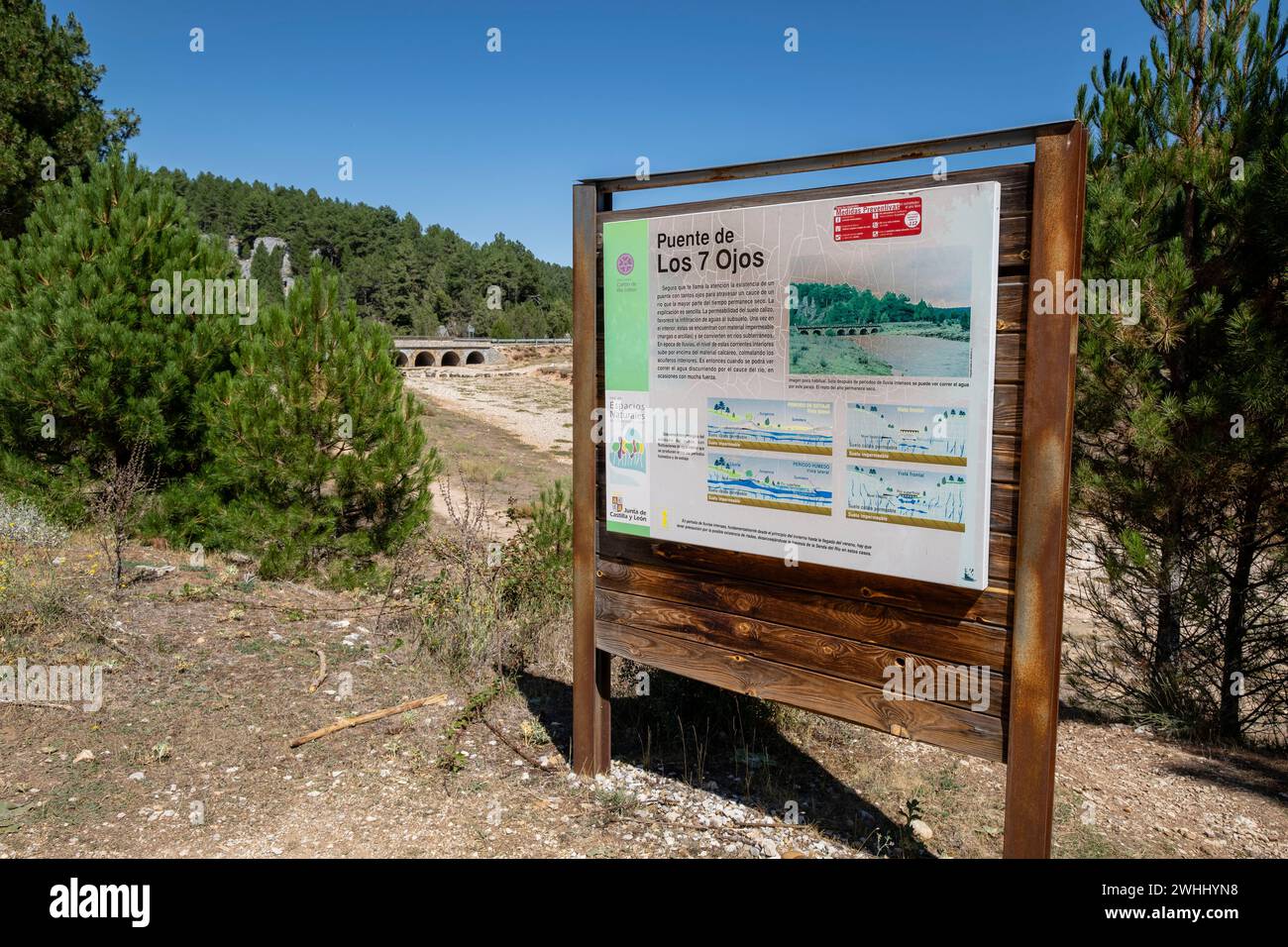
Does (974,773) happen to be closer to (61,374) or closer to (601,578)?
(601,578)

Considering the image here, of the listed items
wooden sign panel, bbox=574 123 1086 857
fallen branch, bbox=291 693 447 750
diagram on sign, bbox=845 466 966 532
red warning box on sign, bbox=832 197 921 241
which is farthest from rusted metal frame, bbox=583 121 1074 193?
fallen branch, bbox=291 693 447 750

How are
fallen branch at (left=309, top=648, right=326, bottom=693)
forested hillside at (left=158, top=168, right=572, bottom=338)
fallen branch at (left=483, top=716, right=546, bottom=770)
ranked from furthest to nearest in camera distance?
Result: forested hillside at (left=158, top=168, right=572, bottom=338), fallen branch at (left=309, top=648, right=326, bottom=693), fallen branch at (left=483, top=716, right=546, bottom=770)

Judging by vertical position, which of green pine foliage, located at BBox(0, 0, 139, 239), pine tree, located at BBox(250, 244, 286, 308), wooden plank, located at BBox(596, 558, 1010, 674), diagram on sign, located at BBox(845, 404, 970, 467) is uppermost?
pine tree, located at BBox(250, 244, 286, 308)

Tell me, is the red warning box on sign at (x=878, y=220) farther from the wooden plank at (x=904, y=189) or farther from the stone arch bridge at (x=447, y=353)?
the stone arch bridge at (x=447, y=353)

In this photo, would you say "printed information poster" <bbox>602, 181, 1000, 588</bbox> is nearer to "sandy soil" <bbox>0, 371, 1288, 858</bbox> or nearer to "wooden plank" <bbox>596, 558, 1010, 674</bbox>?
"wooden plank" <bbox>596, 558, 1010, 674</bbox>

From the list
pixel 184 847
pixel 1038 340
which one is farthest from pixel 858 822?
pixel 184 847

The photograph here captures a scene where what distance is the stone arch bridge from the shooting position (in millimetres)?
60688

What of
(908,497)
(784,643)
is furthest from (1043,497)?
(784,643)

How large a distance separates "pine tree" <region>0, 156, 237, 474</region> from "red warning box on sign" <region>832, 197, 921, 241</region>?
789 cm

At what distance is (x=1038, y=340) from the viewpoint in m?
2.89

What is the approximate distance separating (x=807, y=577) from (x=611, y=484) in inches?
41.4

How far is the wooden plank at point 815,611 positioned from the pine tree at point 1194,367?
11.3 ft

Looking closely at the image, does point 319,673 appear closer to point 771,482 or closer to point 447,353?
point 771,482

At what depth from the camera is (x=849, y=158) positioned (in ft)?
10.7
